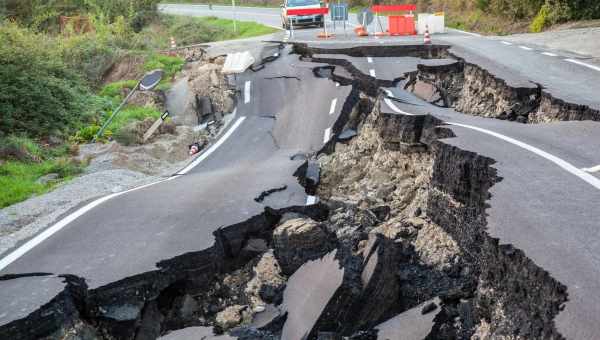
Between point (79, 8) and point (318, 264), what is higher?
point (79, 8)

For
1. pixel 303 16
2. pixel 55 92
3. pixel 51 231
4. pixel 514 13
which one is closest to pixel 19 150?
pixel 55 92

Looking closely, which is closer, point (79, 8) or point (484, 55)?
point (484, 55)

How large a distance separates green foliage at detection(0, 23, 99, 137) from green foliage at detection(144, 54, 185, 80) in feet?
10.9

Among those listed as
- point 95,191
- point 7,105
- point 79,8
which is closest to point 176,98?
point 7,105

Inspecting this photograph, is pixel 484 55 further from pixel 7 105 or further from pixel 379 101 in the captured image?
pixel 7 105

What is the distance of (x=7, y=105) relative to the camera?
48.2 ft

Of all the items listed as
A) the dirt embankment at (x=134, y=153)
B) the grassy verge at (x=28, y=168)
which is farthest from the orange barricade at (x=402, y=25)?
the grassy verge at (x=28, y=168)

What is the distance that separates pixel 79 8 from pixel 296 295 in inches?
1195

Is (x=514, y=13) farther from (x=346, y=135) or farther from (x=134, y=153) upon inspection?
(x=134, y=153)

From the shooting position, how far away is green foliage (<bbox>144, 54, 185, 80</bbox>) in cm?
2074

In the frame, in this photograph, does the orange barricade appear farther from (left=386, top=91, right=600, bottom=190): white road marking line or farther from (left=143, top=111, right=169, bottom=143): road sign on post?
(left=386, top=91, right=600, bottom=190): white road marking line

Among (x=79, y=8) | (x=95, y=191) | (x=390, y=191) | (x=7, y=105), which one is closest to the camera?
(x=390, y=191)

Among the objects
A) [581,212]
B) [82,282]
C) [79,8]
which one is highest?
[79,8]

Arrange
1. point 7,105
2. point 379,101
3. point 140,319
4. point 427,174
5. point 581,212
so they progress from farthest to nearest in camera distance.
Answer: point 7,105
point 379,101
point 427,174
point 140,319
point 581,212
